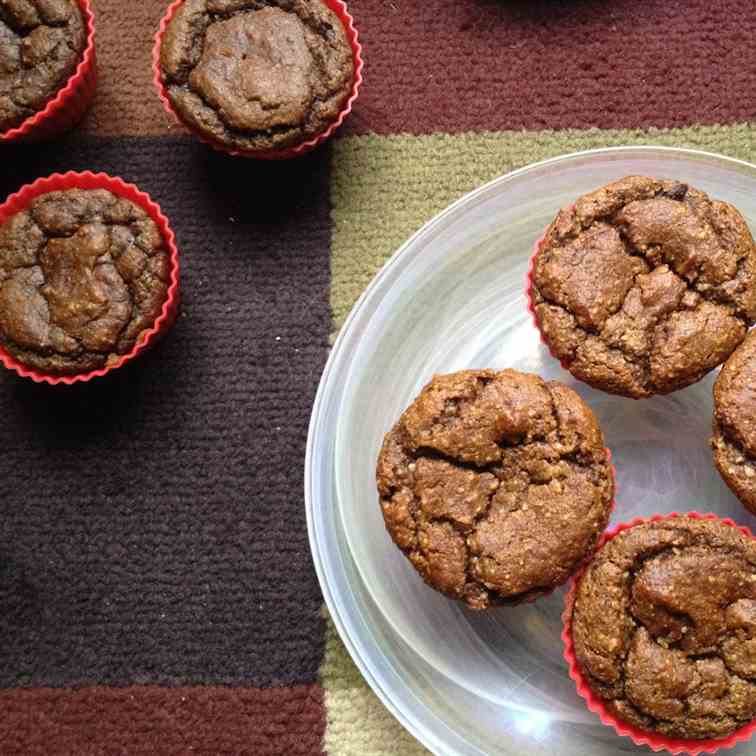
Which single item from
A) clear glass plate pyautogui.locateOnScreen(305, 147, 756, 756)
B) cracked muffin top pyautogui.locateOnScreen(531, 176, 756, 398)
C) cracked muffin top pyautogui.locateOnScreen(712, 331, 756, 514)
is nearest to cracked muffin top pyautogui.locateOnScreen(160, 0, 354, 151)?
clear glass plate pyautogui.locateOnScreen(305, 147, 756, 756)

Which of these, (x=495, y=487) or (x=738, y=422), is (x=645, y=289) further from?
(x=495, y=487)

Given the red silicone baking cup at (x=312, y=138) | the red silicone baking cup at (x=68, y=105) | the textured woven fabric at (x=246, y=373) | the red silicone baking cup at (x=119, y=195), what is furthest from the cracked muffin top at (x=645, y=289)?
the red silicone baking cup at (x=68, y=105)

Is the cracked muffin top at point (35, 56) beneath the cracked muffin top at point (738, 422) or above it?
above

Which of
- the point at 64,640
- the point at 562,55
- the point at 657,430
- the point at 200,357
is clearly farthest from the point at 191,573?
the point at 562,55

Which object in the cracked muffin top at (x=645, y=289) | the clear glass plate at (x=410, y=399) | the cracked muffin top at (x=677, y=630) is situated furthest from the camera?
the clear glass plate at (x=410, y=399)

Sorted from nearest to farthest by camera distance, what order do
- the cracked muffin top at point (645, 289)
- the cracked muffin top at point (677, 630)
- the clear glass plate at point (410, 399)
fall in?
the cracked muffin top at point (677, 630) < the cracked muffin top at point (645, 289) < the clear glass plate at point (410, 399)

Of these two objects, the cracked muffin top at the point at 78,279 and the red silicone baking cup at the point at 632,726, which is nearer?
the red silicone baking cup at the point at 632,726

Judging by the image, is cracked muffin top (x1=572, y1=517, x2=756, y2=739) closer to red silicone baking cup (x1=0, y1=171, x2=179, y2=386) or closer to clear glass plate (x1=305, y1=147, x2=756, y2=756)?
clear glass plate (x1=305, y1=147, x2=756, y2=756)

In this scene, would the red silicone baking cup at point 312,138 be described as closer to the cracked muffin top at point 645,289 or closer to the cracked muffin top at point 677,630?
the cracked muffin top at point 645,289

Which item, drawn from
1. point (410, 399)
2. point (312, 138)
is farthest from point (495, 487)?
point (312, 138)
